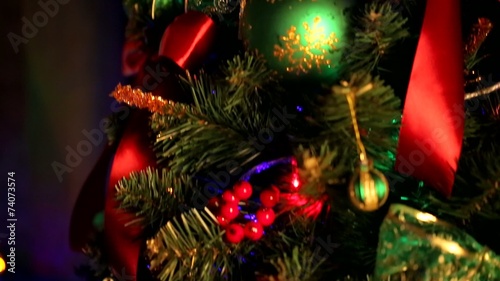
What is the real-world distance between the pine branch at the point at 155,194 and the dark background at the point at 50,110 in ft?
Result: 1.30

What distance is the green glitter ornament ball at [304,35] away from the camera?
45 centimetres

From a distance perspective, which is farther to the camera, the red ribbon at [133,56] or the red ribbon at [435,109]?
the red ribbon at [133,56]

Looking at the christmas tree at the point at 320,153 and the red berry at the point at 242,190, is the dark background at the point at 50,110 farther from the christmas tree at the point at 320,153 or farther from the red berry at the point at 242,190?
the red berry at the point at 242,190

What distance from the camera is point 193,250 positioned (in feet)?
1.43

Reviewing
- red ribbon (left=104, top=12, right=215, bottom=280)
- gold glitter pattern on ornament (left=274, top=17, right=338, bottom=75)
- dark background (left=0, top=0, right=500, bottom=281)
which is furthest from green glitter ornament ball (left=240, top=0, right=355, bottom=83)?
dark background (left=0, top=0, right=500, bottom=281)

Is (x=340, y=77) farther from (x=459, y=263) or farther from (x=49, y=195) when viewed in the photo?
(x=49, y=195)

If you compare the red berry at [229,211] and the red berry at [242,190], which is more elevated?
the red berry at [242,190]

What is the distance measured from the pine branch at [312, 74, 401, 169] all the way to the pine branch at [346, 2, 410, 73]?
0.23ft

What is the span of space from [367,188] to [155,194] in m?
0.24

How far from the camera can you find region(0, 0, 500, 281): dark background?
0.79 metres

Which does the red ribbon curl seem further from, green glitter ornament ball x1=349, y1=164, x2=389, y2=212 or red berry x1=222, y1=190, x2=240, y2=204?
green glitter ornament ball x1=349, y1=164, x2=389, y2=212

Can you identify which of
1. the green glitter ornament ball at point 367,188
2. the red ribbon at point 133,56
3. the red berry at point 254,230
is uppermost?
the red ribbon at point 133,56

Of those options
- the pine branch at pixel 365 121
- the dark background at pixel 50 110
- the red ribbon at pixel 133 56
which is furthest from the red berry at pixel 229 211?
the dark background at pixel 50 110

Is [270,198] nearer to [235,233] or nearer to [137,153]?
[235,233]
